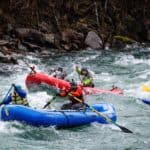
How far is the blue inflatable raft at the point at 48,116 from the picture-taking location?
1259 cm

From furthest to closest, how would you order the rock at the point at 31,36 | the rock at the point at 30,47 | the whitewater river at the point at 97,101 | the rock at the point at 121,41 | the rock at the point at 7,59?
the rock at the point at 121,41
the rock at the point at 31,36
the rock at the point at 30,47
the rock at the point at 7,59
the whitewater river at the point at 97,101

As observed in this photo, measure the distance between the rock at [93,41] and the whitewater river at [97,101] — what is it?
0.95 metres

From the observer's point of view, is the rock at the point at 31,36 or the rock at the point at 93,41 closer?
the rock at the point at 31,36

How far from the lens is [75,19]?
101 ft

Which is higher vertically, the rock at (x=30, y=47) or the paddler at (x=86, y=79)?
the paddler at (x=86, y=79)

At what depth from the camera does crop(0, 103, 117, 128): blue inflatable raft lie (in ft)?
41.3

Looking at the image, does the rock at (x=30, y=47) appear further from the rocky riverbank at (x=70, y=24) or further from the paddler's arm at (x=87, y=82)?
the paddler's arm at (x=87, y=82)

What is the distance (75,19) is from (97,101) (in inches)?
577

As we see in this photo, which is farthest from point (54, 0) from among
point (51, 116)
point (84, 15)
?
point (51, 116)

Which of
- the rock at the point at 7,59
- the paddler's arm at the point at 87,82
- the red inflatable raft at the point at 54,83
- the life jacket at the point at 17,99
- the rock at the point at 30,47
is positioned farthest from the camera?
the rock at the point at 30,47

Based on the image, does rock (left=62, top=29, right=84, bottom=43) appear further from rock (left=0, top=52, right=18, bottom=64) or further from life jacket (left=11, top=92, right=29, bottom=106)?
life jacket (left=11, top=92, right=29, bottom=106)

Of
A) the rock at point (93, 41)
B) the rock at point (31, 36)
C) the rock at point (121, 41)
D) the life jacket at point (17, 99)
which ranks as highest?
the life jacket at point (17, 99)

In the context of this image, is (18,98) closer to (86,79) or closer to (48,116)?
(48,116)

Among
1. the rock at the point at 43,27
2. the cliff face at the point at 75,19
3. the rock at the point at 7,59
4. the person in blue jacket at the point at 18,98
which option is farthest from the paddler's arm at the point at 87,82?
the rock at the point at 43,27
